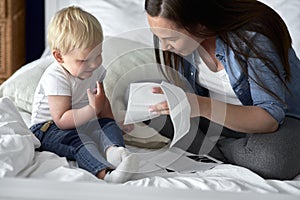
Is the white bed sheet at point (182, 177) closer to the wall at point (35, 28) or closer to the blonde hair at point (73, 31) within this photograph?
the blonde hair at point (73, 31)

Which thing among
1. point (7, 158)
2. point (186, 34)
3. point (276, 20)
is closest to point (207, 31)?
point (186, 34)

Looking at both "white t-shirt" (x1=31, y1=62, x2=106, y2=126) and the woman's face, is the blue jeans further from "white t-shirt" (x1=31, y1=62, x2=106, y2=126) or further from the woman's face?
the woman's face

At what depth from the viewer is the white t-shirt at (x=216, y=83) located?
1.55m

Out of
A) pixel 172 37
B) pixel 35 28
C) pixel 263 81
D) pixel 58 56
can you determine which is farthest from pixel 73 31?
pixel 35 28

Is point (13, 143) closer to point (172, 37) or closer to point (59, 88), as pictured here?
point (59, 88)

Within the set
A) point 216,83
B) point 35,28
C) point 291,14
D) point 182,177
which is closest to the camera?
point 182,177

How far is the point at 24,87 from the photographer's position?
1.92 meters

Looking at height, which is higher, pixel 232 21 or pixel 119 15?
pixel 232 21

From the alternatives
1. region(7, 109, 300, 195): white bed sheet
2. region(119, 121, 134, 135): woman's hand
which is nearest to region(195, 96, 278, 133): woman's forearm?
region(7, 109, 300, 195): white bed sheet

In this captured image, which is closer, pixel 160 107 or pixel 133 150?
pixel 160 107

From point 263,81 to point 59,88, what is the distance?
474mm

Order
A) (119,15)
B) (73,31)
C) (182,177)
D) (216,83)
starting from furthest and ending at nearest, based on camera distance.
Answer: (119,15) → (216,83) → (73,31) → (182,177)

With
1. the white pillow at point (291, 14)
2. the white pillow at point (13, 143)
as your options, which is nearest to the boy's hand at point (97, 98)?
the white pillow at point (13, 143)

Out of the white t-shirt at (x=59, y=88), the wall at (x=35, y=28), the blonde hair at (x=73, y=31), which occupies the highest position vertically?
the blonde hair at (x=73, y=31)
